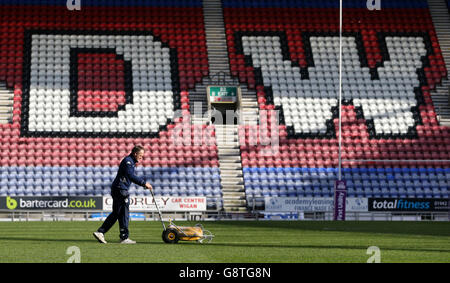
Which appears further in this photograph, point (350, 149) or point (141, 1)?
point (141, 1)

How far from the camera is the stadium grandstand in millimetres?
32500

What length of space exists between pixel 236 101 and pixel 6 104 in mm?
10155

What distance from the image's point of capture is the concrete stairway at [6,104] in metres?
34.1

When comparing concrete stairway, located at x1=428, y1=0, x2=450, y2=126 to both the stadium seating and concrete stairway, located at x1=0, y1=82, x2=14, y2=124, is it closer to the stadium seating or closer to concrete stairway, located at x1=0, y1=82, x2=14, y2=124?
the stadium seating

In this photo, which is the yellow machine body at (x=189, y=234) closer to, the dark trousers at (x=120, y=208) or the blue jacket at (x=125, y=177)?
the dark trousers at (x=120, y=208)

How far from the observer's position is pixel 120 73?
36.3m

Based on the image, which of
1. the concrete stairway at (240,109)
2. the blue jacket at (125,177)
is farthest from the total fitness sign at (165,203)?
the blue jacket at (125,177)

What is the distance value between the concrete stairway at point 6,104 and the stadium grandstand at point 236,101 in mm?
61

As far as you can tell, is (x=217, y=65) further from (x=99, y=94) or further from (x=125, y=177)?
(x=125, y=177)

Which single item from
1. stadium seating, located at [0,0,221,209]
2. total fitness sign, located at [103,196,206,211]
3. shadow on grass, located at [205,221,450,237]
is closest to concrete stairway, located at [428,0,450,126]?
stadium seating, located at [0,0,221,209]

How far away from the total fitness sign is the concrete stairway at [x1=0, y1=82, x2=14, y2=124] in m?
7.53

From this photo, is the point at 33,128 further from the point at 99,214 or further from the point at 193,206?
the point at 193,206

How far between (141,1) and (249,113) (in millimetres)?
8939

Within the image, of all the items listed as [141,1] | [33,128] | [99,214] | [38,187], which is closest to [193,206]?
[99,214]
